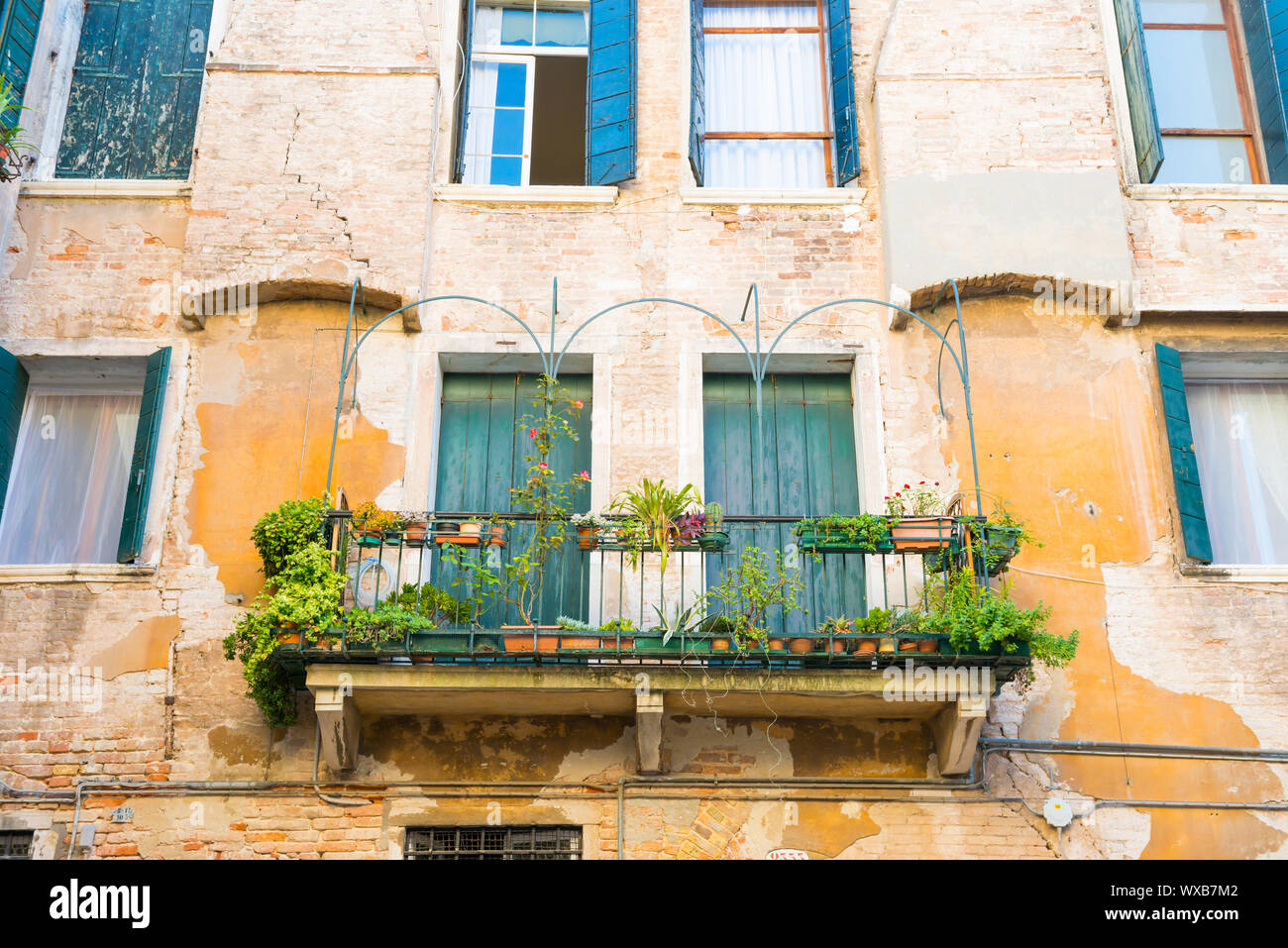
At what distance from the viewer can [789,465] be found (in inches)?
371

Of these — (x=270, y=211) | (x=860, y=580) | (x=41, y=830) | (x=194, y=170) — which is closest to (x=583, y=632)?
(x=860, y=580)

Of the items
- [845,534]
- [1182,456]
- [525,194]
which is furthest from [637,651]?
[1182,456]

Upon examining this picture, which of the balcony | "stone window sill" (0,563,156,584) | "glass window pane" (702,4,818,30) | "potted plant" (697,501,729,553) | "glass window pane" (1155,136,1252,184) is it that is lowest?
the balcony

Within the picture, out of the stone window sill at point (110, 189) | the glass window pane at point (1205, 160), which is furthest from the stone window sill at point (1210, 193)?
the stone window sill at point (110, 189)

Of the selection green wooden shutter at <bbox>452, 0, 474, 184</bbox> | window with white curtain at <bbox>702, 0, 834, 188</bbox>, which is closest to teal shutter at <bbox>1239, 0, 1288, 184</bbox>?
window with white curtain at <bbox>702, 0, 834, 188</bbox>

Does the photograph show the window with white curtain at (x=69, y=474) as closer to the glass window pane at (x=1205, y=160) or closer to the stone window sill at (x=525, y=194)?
the stone window sill at (x=525, y=194)

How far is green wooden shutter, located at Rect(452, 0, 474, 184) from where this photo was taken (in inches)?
410

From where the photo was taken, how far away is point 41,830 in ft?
26.5

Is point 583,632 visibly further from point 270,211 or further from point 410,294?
point 270,211

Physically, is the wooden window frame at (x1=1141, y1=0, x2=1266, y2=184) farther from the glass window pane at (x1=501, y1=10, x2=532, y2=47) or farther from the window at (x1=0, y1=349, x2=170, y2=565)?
the window at (x1=0, y1=349, x2=170, y2=565)

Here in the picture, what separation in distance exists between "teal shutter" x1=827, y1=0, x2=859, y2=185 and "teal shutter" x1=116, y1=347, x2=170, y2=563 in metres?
A: 4.67

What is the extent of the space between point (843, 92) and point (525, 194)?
2.39m

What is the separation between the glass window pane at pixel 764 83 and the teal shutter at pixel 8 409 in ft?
16.4

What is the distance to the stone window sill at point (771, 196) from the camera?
9.91m
